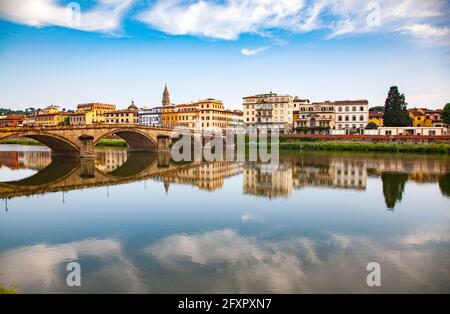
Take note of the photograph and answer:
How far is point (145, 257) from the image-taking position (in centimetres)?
1345

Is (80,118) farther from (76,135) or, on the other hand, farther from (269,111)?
(76,135)

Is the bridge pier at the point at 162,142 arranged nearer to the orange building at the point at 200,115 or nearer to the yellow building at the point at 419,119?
the orange building at the point at 200,115

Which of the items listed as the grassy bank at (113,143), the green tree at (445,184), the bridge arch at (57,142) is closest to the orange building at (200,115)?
the grassy bank at (113,143)

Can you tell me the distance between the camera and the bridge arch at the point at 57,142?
1826 inches

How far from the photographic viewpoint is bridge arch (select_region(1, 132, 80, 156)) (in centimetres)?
4637

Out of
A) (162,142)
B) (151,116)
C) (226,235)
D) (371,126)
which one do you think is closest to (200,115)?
(151,116)

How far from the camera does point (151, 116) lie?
5138 inches

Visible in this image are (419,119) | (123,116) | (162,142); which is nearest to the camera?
→ (162,142)

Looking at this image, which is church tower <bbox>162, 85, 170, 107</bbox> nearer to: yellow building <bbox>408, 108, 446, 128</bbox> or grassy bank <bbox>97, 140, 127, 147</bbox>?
grassy bank <bbox>97, 140, 127, 147</bbox>

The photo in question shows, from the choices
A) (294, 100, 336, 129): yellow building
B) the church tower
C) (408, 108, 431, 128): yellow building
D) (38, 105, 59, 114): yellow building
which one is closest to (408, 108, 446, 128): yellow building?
(408, 108, 431, 128): yellow building

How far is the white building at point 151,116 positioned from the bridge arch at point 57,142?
69.9 m

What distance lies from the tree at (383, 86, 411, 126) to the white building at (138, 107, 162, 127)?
72.4 metres

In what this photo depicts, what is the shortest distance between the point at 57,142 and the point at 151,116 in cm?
7882
